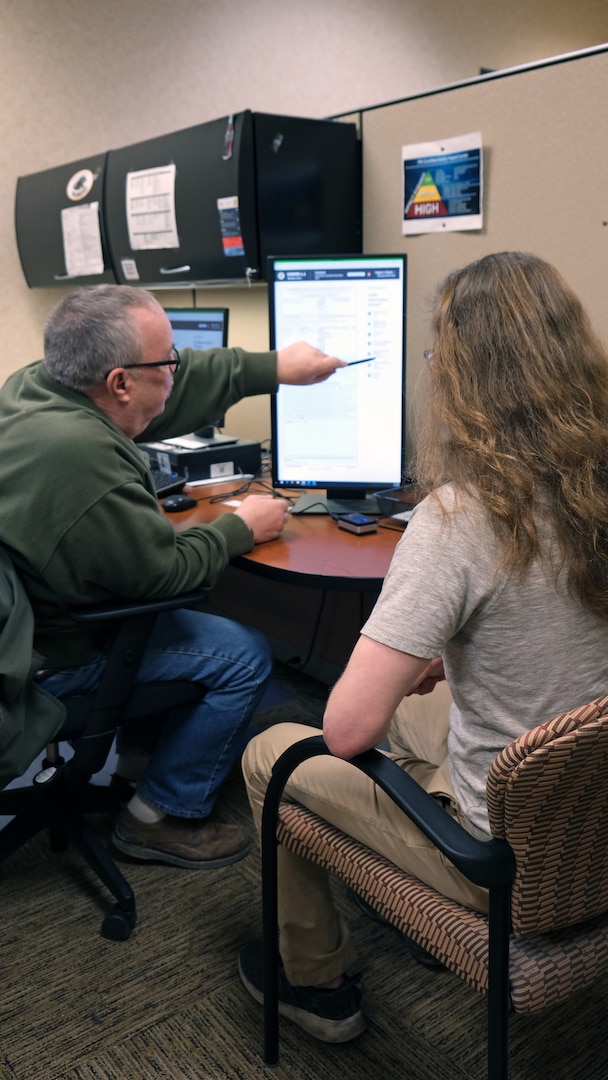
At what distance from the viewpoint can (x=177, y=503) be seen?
76.9 inches

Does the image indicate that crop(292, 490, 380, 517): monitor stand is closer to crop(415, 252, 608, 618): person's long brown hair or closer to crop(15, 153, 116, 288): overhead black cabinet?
crop(415, 252, 608, 618): person's long brown hair

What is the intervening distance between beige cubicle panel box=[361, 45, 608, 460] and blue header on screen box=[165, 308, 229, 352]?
49 cm

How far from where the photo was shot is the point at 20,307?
351 centimetres

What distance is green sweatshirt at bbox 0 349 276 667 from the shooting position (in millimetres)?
1410

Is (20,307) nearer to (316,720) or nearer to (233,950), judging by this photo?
(316,720)

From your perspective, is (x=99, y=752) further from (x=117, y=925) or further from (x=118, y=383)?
(x=118, y=383)

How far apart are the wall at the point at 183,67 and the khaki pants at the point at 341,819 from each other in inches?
52.6

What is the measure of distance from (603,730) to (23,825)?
4.16 ft

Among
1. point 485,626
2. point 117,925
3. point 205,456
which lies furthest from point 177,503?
point 485,626

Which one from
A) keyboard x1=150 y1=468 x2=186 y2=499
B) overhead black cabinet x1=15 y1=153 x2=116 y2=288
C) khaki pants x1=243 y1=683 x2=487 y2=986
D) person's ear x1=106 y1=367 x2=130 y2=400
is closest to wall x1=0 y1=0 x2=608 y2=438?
overhead black cabinet x1=15 y1=153 x2=116 y2=288

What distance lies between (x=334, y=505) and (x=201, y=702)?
0.52 metres

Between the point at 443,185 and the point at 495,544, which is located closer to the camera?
the point at 495,544

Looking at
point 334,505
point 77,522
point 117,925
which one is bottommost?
point 117,925

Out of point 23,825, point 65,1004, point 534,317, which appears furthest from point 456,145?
point 65,1004
